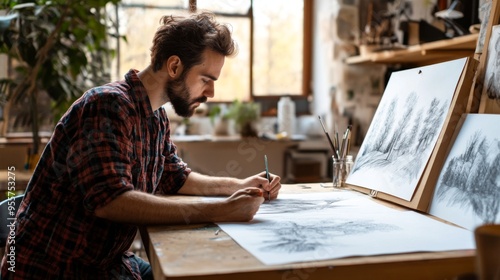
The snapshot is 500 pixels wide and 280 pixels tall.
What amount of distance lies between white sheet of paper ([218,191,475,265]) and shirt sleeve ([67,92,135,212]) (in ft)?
0.78

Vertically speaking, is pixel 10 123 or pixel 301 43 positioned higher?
pixel 301 43

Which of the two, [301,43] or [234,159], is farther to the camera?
[301,43]

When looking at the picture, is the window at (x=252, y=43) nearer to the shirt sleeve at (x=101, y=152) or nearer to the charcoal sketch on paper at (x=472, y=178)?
the shirt sleeve at (x=101, y=152)

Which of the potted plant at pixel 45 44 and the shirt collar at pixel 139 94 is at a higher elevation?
the potted plant at pixel 45 44

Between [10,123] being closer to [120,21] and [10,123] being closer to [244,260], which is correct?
[120,21]

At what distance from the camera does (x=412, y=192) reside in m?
1.19

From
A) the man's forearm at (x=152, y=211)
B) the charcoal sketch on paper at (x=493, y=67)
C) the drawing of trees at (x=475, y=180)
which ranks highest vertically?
the charcoal sketch on paper at (x=493, y=67)

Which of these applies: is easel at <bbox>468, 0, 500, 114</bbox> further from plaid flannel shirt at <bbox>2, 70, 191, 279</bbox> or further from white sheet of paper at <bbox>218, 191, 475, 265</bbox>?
plaid flannel shirt at <bbox>2, 70, 191, 279</bbox>

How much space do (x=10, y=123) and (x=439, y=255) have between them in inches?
129

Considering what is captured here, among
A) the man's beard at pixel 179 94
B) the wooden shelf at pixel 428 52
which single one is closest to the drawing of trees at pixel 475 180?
the man's beard at pixel 179 94

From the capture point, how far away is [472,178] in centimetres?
106

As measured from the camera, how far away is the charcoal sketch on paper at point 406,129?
1222 mm

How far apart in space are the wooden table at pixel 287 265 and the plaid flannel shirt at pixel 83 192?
232 mm

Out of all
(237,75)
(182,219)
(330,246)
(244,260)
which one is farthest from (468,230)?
(237,75)
